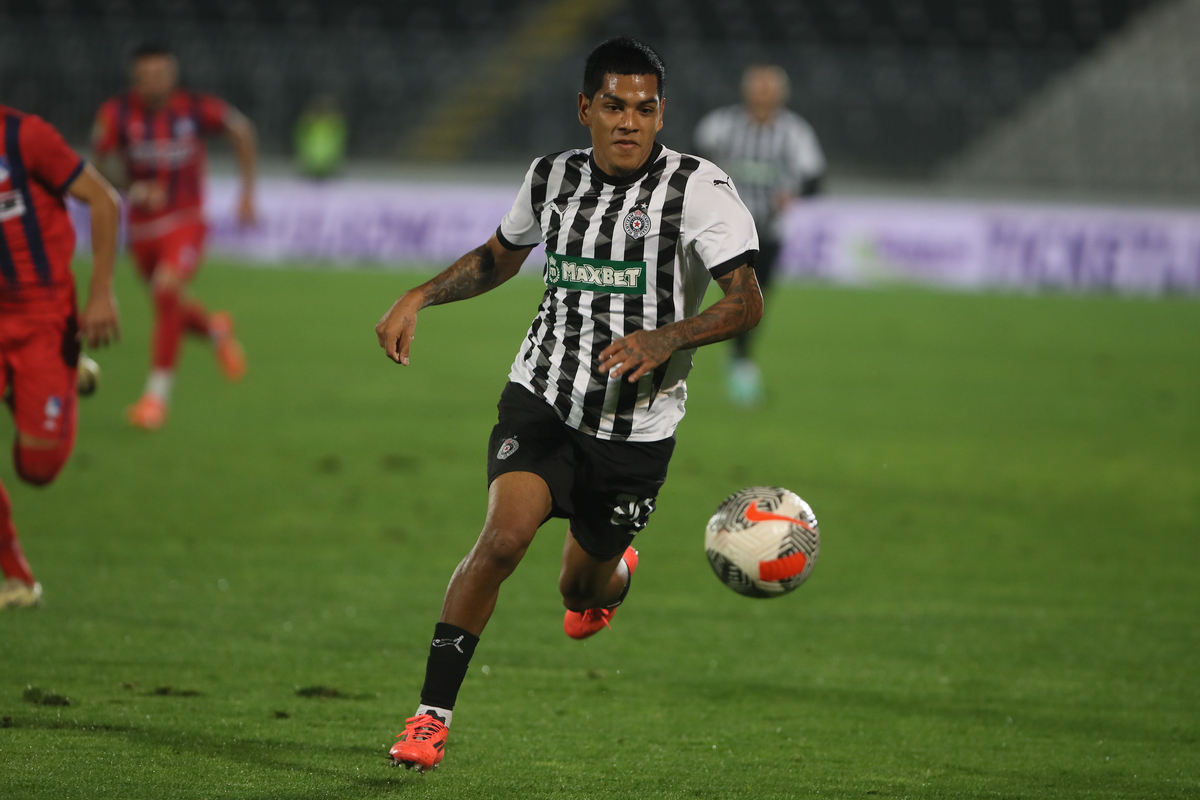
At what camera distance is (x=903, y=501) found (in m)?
8.62

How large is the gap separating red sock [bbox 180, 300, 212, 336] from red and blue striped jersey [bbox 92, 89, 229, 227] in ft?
2.20

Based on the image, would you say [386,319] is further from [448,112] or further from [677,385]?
[448,112]

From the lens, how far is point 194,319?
10547mm

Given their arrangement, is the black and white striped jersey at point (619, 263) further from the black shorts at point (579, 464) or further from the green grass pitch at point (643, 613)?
the green grass pitch at point (643, 613)

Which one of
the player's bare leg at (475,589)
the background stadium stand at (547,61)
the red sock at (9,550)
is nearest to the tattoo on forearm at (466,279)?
the player's bare leg at (475,589)

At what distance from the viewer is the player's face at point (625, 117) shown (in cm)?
410

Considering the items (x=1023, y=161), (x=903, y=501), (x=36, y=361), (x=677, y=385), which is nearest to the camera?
(x=677, y=385)

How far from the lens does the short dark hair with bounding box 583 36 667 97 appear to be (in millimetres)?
4098

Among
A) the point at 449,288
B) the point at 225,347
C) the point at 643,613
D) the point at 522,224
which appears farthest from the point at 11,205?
the point at 225,347

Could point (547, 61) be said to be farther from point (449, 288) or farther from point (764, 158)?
point (449, 288)

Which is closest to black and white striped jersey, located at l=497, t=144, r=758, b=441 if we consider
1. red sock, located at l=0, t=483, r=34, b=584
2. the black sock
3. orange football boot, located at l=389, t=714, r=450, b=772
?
the black sock

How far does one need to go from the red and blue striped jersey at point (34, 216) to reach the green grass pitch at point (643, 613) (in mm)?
1285

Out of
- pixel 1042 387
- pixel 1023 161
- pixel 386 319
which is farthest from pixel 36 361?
pixel 1023 161

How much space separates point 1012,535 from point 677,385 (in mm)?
4013
